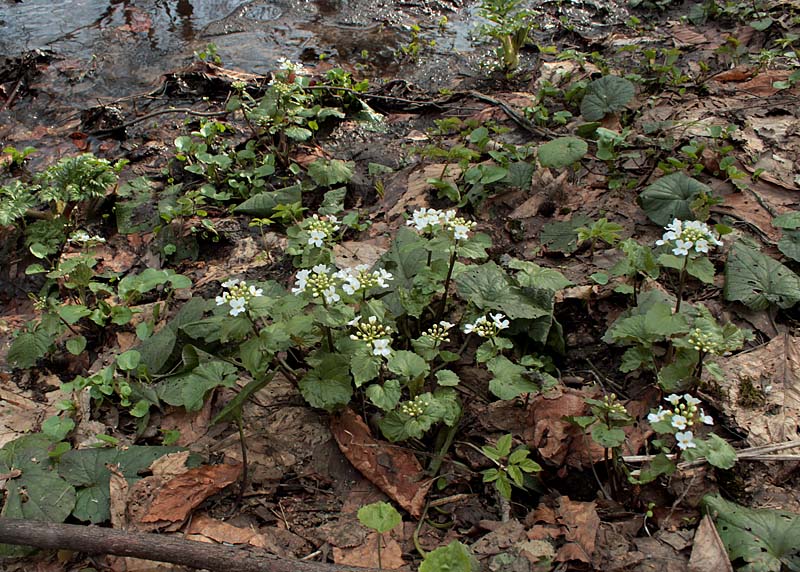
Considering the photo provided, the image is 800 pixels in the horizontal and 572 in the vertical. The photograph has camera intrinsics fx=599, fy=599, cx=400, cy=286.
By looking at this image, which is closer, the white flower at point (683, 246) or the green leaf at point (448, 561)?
the green leaf at point (448, 561)

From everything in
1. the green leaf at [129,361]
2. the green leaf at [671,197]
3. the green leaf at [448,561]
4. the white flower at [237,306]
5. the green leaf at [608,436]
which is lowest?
the green leaf at [129,361]

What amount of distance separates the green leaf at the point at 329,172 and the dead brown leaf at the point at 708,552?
2984 millimetres

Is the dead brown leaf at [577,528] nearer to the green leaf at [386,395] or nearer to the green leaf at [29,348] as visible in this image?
the green leaf at [386,395]

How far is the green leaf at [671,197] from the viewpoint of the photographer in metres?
3.29

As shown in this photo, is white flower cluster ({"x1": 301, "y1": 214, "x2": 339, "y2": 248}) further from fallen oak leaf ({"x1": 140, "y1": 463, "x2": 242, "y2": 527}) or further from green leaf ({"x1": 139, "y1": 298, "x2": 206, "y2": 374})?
fallen oak leaf ({"x1": 140, "y1": 463, "x2": 242, "y2": 527})

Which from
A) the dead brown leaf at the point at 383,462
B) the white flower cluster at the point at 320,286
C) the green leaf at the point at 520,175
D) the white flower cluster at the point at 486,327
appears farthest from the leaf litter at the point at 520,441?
the white flower cluster at the point at 320,286

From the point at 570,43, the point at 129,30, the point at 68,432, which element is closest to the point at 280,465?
the point at 68,432

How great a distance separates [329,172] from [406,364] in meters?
2.14

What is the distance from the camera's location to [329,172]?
4.16 meters

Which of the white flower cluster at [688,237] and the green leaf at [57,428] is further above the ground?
Result: the white flower cluster at [688,237]

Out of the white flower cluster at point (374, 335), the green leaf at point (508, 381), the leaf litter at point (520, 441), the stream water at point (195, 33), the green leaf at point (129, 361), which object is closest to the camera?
the leaf litter at point (520, 441)

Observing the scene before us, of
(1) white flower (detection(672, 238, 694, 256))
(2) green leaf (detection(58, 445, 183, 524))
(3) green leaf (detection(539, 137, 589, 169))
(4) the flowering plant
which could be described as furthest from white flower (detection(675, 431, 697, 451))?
(2) green leaf (detection(58, 445, 183, 524))

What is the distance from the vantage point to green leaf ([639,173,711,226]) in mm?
3285

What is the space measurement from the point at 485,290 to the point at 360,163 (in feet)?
6.69
